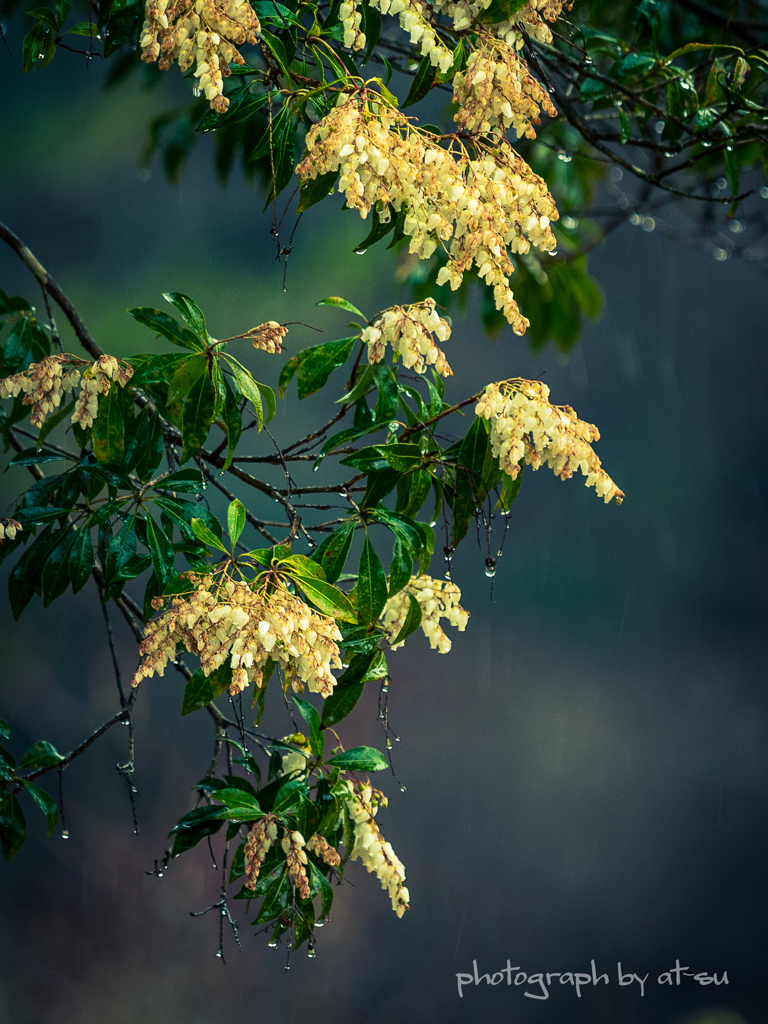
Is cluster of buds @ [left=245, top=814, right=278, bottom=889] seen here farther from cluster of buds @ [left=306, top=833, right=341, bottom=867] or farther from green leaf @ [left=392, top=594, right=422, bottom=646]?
green leaf @ [left=392, top=594, right=422, bottom=646]

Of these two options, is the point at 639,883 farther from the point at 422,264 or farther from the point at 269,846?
the point at 269,846

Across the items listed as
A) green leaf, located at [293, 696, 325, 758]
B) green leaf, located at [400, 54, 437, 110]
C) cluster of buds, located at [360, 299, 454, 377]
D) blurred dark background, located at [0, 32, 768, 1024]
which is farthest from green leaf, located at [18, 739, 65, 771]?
blurred dark background, located at [0, 32, 768, 1024]

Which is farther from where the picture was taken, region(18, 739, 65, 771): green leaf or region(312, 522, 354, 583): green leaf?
region(18, 739, 65, 771): green leaf

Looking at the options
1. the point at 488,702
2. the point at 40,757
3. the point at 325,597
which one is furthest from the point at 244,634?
the point at 488,702

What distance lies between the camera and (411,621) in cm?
109

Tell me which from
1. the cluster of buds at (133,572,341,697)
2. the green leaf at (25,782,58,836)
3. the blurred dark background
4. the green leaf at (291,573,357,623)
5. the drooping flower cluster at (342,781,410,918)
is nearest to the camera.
A: the cluster of buds at (133,572,341,697)

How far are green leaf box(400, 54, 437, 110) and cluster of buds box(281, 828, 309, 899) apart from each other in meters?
0.87

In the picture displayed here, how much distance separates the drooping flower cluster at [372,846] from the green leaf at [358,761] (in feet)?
0.08

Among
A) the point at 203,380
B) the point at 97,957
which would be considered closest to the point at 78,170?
the point at 97,957

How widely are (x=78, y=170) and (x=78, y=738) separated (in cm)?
271

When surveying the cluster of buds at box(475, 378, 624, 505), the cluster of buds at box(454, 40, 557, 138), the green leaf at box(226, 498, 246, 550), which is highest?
the cluster of buds at box(454, 40, 557, 138)

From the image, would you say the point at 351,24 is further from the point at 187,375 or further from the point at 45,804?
the point at 45,804

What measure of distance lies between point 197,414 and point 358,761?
537mm

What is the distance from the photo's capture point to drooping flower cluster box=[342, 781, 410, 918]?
3.70 ft
